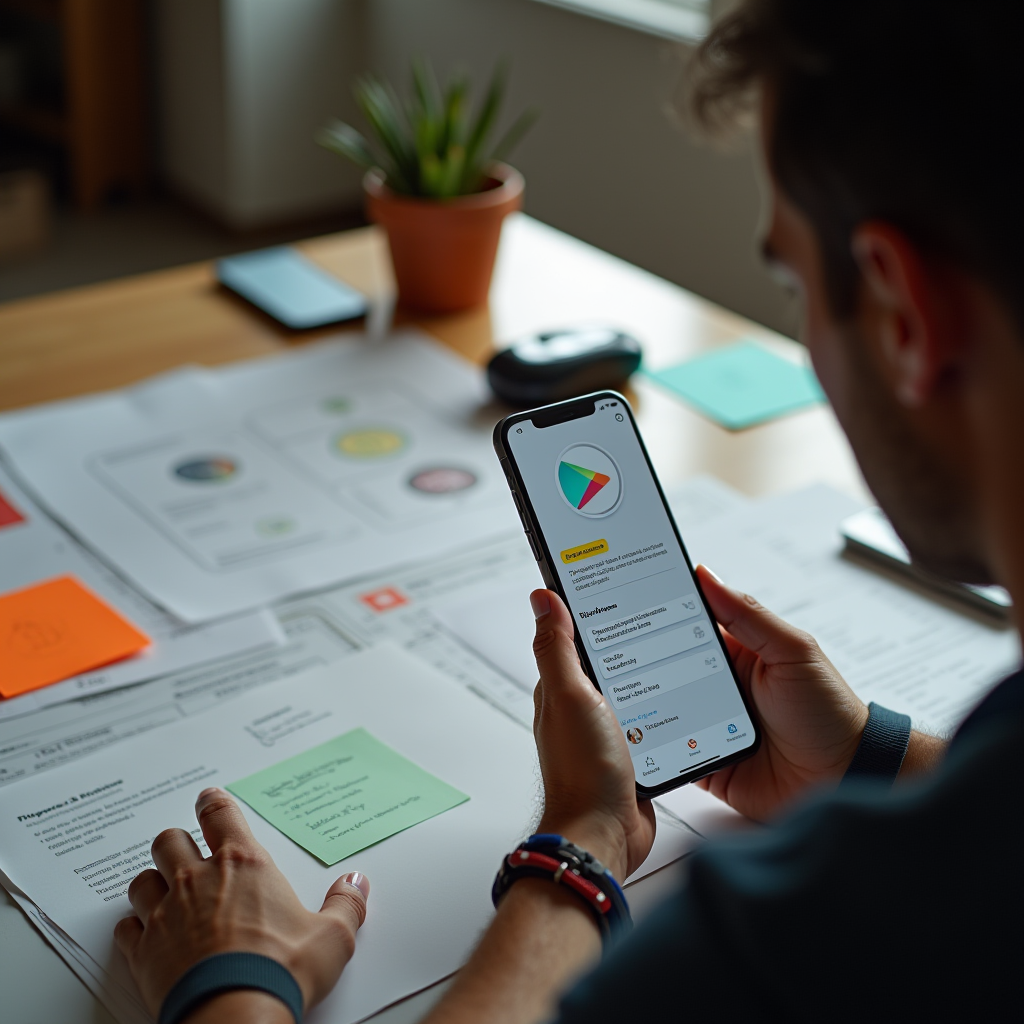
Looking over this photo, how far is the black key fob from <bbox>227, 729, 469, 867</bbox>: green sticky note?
0.53 m

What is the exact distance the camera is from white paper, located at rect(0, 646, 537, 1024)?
26.5 inches

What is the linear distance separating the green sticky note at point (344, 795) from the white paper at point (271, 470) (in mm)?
207

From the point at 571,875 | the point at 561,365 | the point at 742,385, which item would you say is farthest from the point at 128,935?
the point at 742,385

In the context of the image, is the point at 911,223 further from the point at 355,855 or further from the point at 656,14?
the point at 656,14

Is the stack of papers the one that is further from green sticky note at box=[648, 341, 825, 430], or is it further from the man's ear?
the man's ear

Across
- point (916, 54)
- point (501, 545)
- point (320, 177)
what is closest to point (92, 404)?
point (501, 545)

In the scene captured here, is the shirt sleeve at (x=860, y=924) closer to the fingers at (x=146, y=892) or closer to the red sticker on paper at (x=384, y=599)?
the fingers at (x=146, y=892)

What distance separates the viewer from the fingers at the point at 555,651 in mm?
731

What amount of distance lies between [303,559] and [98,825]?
1.12 ft

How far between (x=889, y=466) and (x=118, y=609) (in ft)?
2.12

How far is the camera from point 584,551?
81 centimetres

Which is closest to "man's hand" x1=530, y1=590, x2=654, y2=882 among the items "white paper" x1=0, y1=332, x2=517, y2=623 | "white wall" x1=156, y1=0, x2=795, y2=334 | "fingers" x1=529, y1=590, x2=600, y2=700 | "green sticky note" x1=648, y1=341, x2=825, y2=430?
"fingers" x1=529, y1=590, x2=600, y2=700

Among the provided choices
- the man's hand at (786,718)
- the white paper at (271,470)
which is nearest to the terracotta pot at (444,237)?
the white paper at (271,470)

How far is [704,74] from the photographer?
0.64m
